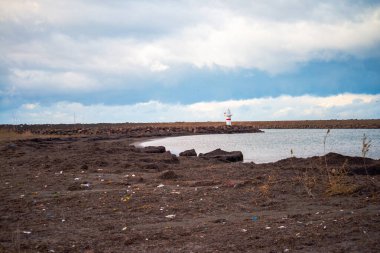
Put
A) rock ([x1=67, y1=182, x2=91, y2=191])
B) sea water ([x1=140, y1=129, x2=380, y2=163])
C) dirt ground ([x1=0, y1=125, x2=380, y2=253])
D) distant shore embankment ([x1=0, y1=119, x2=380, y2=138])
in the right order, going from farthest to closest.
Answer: distant shore embankment ([x1=0, y1=119, x2=380, y2=138])
sea water ([x1=140, y1=129, x2=380, y2=163])
rock ([x1=67, y1=182, x2=91, y2=191])
dirt ground ([x1=0, y1=125, x2=380, y2=253])

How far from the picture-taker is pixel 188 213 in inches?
329

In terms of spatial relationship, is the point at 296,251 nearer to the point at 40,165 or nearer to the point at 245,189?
the point at 245,189

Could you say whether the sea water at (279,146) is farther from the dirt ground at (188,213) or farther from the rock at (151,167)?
the rock at (151,167)

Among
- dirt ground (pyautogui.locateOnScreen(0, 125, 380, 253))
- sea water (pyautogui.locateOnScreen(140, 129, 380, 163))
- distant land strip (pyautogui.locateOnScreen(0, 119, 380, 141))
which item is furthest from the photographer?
distant land strip (pyautogui.locateOnScreen(0, 119, 380, 141))

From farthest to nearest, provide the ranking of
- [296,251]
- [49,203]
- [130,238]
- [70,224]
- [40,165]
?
[40,165]
[49,203]
[70,224]
[130,238]
[296,251]

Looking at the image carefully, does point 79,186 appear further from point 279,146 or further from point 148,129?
point 148,129

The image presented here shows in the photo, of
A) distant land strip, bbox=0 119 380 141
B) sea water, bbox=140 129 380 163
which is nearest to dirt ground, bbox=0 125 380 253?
sea water, bbox=140 129 380 163

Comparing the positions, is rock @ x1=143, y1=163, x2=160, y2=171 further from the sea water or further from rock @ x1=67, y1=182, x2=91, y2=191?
the sea water

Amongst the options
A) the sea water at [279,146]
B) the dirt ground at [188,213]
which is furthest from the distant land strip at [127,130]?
the dirt ground at [188,213]

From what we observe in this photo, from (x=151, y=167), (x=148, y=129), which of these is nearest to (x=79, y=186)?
(x=151, y=167)

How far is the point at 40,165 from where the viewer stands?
17047mm

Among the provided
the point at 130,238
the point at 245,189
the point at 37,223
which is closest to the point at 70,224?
the point at 37,223

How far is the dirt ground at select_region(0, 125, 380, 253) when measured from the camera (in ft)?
20.3

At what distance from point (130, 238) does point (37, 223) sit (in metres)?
2.28
